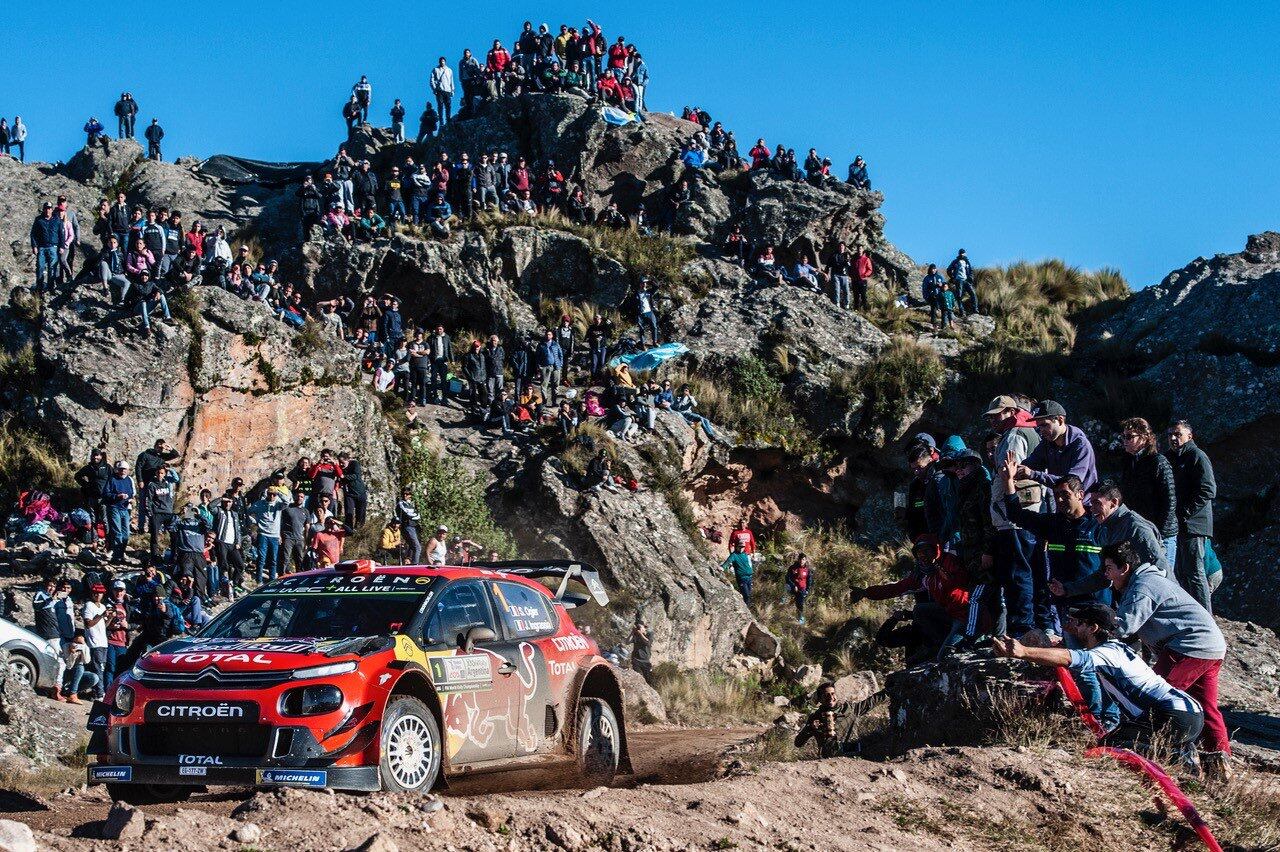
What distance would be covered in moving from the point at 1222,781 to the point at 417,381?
21.7 meters

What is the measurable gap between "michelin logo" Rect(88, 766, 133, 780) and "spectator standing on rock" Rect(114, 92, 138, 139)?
3432 centimetres

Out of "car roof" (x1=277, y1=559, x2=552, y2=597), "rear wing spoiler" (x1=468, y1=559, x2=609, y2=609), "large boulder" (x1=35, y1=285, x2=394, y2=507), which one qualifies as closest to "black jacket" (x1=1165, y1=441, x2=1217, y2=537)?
"rear wing spoiler" (x1=468, y1=559, x2=609, y2=609)

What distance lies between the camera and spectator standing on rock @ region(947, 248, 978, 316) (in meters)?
34.5

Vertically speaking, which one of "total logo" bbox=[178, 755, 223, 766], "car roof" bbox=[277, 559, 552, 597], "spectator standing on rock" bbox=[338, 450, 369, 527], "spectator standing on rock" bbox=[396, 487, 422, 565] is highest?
"spectator standing on rock" bbox=[338, 450, 369, 527]

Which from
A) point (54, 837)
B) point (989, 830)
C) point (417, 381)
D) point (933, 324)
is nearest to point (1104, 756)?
point (989, 830)

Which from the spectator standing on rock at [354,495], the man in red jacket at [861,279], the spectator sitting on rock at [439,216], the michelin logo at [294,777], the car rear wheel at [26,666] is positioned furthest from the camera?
the man in red jacket at [861,279]

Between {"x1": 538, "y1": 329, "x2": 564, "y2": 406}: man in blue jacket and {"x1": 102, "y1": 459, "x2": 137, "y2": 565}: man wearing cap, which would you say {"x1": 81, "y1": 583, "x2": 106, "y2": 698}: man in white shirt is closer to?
{"x1": 102, "y1": 459, "x2": 137, "y2": 565}: man wearing cap

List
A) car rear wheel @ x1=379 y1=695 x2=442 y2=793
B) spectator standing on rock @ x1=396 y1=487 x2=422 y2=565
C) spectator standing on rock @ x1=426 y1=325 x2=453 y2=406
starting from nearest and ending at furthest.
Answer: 1. car rear wheel @ x1=379 y1=695 x2=442 y2=793
2. spectator standing on rock @ x1=396 y1=487 x2=422 y2=565
3. spectator standing on rock @ x1=426 y1=325 x2=453 y2=406

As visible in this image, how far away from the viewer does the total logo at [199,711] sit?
25.1 ft

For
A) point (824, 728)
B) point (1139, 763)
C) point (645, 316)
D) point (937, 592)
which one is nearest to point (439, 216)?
point (645, 316)

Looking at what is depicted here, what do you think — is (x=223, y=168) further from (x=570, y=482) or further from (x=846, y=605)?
(x=846, y=605)

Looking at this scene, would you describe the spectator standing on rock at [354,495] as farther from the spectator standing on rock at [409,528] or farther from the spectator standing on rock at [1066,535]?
the spectator standing on rock at [1066,535]

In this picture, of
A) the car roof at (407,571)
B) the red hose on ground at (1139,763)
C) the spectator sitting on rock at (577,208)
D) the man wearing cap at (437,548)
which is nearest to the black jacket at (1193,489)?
the red hose on ground at (1139,763)

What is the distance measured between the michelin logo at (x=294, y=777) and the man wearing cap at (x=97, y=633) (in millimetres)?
10055
